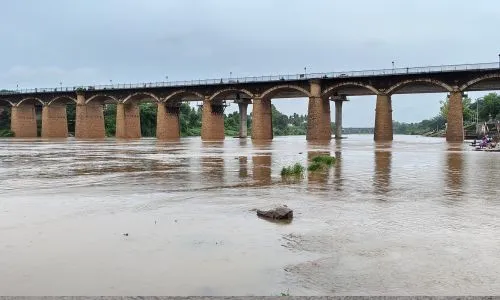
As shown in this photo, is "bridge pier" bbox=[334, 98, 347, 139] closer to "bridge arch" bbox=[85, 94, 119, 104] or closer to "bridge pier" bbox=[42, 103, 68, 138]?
"bridge arch" bbox=[85, 94, 119, 104]

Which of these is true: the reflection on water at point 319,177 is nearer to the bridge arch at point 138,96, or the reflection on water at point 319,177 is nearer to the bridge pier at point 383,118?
the bridge pier at point 383,118

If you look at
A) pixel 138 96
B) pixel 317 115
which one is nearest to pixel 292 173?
pixel 317 115

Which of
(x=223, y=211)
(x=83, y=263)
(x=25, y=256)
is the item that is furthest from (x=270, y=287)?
(x=223, y=211)

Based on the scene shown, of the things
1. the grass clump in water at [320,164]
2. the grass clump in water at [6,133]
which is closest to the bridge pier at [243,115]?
the grass clump in water at [6,133]

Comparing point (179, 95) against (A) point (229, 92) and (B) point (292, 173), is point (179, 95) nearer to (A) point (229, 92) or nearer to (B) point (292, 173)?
(A) point (229, 92)

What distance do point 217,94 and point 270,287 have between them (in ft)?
249

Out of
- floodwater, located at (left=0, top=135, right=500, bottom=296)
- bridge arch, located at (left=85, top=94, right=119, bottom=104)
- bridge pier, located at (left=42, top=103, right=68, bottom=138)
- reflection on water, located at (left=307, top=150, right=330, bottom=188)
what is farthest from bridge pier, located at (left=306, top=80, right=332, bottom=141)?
floodwater, located at (left=0, top=135, right=500, bottom=296)

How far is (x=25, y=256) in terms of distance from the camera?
22.6ft

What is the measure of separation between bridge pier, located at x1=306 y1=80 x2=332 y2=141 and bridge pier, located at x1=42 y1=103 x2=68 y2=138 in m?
54.1

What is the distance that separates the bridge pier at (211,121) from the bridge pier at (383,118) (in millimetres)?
26716

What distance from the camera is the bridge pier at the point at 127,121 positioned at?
300 ft

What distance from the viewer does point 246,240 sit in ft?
26.0

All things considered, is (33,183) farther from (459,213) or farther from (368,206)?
(459,213)

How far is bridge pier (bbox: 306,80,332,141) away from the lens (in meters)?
70.6
